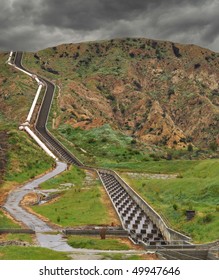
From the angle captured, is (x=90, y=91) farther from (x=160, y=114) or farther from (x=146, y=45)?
(x=146, y=45)

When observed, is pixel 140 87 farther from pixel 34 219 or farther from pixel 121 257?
pixel 121 257

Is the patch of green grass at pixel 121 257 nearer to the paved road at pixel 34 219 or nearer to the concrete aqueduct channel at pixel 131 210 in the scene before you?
the paved road at pixel 34 219

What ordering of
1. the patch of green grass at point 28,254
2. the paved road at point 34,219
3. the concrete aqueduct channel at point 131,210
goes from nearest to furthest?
the patch of green grass at point 28,254
the paved road at point 34,219
the concrete aqueduct channel at point 131,210

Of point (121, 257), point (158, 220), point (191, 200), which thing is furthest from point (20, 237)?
point (191, 200)

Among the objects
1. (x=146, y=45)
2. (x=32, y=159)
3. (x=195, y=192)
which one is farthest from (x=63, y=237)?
(x=146, y=45)

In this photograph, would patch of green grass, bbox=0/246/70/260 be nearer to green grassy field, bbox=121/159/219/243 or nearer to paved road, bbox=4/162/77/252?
paved road, bbox=4/162/77/252

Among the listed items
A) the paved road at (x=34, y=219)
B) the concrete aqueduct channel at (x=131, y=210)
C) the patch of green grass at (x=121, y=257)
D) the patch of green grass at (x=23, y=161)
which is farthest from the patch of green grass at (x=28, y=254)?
the patch of green grass at (x=23, y=161)
